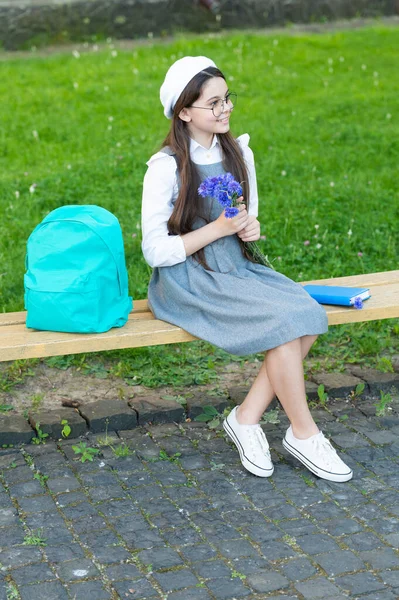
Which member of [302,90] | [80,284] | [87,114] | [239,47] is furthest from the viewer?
[239,47]

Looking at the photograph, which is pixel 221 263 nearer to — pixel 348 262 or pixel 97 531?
pixel 97 531

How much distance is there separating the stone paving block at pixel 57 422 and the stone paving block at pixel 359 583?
4.63 feet

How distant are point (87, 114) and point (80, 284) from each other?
15.0 ft

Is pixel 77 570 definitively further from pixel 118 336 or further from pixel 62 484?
pixel 118 336

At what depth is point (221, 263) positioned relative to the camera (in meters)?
4.01

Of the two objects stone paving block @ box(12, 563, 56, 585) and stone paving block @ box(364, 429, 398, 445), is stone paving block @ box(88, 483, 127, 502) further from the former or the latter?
stone paving block @ box(364, 429, 398, 445)

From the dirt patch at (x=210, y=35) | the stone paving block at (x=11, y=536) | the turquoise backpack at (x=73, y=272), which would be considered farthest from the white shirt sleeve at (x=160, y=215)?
the dirt patch at (x=210, y=35)

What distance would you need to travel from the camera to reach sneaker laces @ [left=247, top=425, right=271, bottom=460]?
3859 mm

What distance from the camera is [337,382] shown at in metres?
4.57

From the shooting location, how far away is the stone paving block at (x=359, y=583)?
311cm

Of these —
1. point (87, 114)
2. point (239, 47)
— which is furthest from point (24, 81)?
point (239, 47)

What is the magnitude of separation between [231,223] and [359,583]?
4.78 ft

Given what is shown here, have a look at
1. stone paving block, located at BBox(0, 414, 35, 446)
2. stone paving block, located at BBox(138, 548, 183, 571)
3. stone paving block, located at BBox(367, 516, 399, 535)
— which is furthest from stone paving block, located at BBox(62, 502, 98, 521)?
stone paving block, located at BBox(367, 516, 399, 535)

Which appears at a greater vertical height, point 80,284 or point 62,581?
point 80,284
